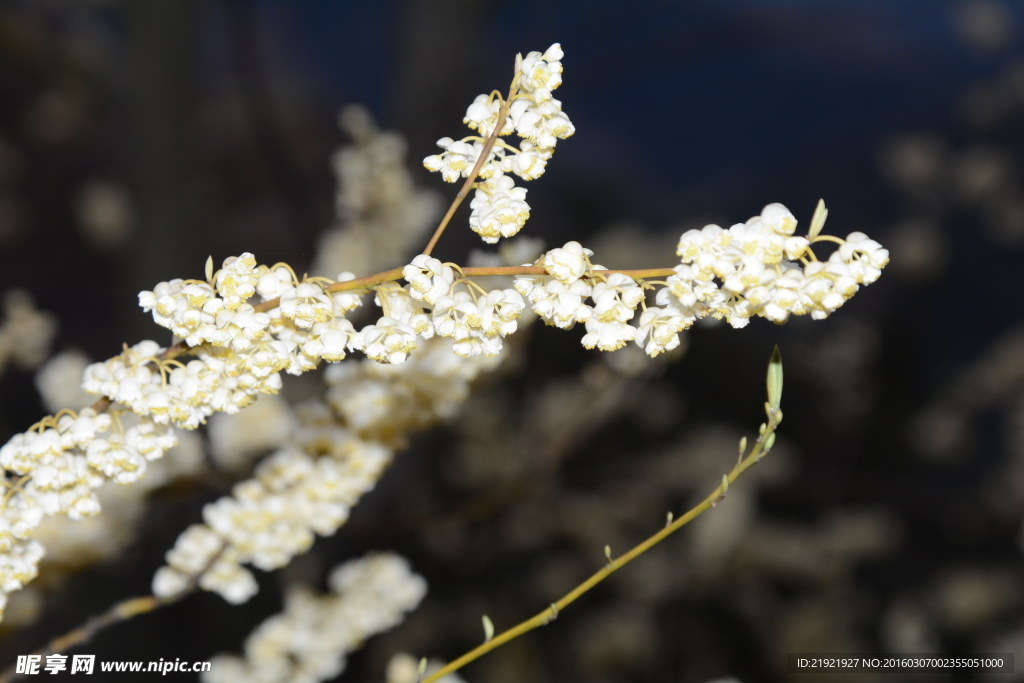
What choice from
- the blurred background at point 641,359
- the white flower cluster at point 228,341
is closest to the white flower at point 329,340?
the white flower cluster at point 228,341

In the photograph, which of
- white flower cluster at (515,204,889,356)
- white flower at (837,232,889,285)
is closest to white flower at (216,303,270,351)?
white flower cluster at (515,204,889,356)

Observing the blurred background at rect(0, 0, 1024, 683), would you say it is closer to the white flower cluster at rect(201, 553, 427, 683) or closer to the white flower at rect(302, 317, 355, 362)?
the white flower cluster at rect(201, 553, 427, 683)

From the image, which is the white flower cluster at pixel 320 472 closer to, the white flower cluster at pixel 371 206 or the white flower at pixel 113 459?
the white flower at pixel 113 459

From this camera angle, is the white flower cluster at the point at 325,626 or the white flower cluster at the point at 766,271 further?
the white flower cluster at the point at 325,626

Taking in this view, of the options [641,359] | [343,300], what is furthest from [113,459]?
[641,359]

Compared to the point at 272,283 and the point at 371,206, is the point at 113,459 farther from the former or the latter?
the point at 371,206
